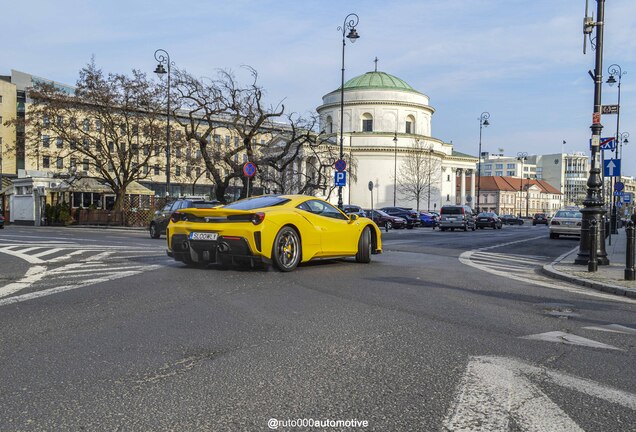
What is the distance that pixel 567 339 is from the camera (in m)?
5.30

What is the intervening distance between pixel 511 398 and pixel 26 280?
7.74 m

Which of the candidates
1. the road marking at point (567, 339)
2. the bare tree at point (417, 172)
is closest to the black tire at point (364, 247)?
the road marking at point (567, 339)

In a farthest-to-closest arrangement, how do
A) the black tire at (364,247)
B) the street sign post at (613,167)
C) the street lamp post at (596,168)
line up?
1. the street sign post at (613,167)
2. the street lamp post at (596,168)
3. the black tire at (364,247)

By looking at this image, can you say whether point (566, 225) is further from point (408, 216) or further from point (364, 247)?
point (408, 216)

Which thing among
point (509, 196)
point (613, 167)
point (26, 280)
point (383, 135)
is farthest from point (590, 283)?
point (509, 196)

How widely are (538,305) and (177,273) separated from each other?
18.6 feet

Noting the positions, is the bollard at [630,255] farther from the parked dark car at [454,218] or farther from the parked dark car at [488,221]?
the parked dark car at [488,221]

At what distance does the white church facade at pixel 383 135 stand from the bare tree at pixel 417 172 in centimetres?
14

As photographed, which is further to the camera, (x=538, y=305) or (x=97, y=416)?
(x=538, y=305)

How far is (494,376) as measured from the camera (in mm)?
3967

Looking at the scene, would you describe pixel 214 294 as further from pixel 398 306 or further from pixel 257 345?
pixel 257 345

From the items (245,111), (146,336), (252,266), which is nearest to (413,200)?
(245,111)

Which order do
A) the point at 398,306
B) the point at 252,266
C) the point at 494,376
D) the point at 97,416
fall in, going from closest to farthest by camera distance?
the point at 97,416, the point at 494,376, the point at 398,306, the point at 252,266

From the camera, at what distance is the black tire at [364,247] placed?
12.1m
